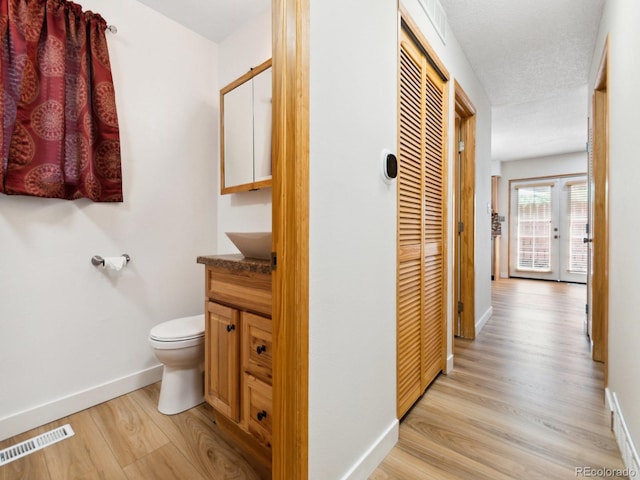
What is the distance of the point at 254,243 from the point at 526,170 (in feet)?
23.3

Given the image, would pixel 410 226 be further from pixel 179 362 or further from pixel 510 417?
pixel 179 362

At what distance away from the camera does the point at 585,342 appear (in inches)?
113

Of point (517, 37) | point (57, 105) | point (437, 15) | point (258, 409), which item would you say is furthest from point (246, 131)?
point (517, 37)

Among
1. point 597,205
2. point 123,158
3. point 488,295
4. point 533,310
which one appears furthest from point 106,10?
point 533,310

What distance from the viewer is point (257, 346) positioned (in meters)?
1.35

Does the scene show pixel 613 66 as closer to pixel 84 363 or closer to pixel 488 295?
pixel 488 295

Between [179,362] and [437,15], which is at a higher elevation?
[437,15]

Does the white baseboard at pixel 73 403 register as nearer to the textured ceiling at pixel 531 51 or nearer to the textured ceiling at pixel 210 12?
the textured ceiling at pixel 210 12

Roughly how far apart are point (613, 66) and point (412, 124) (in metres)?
1.07

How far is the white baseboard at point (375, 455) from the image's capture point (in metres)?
1.27

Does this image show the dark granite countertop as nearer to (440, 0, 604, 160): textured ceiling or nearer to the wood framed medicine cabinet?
the wood framed medicine cabinet

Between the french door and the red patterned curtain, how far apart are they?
734 cm

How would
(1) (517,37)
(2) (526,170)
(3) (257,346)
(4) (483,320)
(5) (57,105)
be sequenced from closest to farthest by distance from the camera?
(3) (257,346), (5) (57,105), (1) (517,37), (4) (483,320), (2) (526,170)

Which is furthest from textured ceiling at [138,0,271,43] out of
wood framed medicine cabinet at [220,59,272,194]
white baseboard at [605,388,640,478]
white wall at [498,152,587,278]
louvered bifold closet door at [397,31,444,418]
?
white wall at [498,152,587,278]
